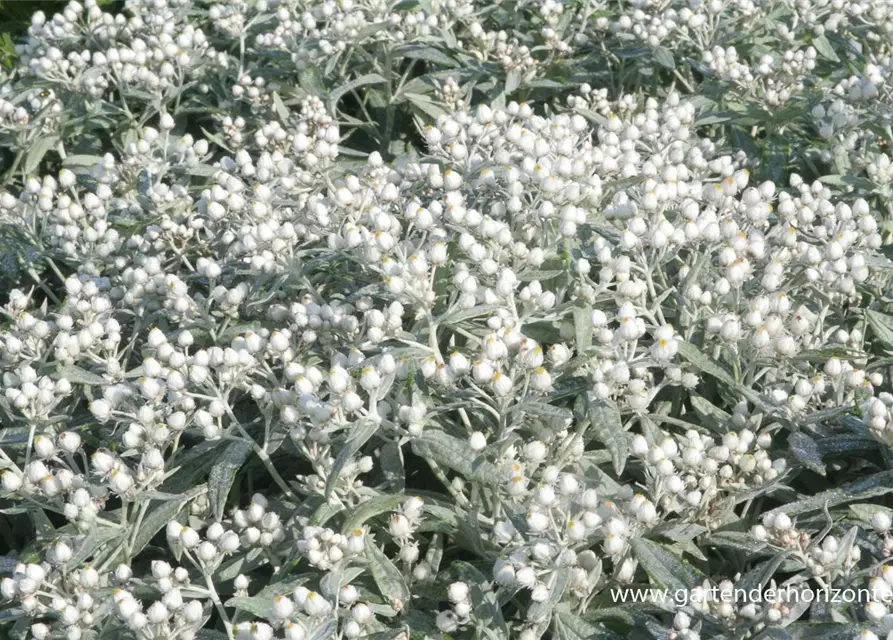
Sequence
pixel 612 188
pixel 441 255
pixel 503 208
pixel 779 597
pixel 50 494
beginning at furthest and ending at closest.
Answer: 1. pixel 612 188
2. pixel 503 208
3. pixel 441 255
4. pixel 50 494
5. pixel 779 597

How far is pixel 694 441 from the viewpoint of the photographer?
10.6 ft

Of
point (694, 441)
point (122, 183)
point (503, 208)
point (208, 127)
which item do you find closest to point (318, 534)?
point (694, 441)

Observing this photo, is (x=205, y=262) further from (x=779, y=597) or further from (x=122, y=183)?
(x=779, y=597)

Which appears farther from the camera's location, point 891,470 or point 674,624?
point 891,470

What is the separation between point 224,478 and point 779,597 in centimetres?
174

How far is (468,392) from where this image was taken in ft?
10.7

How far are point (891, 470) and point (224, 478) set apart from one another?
2130 millimetres

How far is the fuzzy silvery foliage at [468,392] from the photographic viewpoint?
3059 mm

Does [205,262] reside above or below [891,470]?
above

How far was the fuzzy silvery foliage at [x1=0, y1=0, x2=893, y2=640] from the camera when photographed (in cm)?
306

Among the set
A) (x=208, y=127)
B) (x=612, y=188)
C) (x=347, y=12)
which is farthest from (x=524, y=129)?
(x=208, y=127)

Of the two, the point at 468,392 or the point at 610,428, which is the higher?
the point at 468,392

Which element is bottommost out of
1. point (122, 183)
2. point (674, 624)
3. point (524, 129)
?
point (674, 624)

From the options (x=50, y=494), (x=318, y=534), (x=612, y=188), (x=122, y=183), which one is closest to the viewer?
(x=318, y=534)
